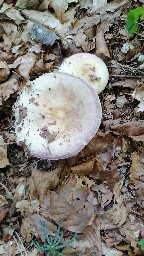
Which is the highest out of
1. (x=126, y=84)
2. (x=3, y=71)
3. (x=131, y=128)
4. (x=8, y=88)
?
(x=3, y=71)

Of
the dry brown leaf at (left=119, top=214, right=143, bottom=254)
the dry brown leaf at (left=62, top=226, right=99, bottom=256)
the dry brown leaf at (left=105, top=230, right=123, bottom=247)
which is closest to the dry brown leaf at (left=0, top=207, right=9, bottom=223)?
the dry brown leaf at (left=62, top=226, right=99, bottom=256)

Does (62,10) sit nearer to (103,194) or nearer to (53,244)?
(103,194)

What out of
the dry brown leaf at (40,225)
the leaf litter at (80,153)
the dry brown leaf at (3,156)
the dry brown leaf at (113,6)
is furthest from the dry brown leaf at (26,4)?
the dry brown leaf at (40,225)

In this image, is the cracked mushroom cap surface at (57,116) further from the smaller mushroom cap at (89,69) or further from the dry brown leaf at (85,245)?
the dry brown leaf at (85,245)

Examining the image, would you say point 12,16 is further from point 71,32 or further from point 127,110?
point 127,110

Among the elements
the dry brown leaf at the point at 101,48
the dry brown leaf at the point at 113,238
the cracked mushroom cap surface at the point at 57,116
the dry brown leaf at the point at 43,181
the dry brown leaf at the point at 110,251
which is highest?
the dry brown leaf at the point at 101,48

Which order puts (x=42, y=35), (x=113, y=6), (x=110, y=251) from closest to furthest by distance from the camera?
(x=110, y=251)
(x=42, y=35)
(x=113, y=6)

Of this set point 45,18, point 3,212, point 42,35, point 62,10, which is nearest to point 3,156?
point 3,212
